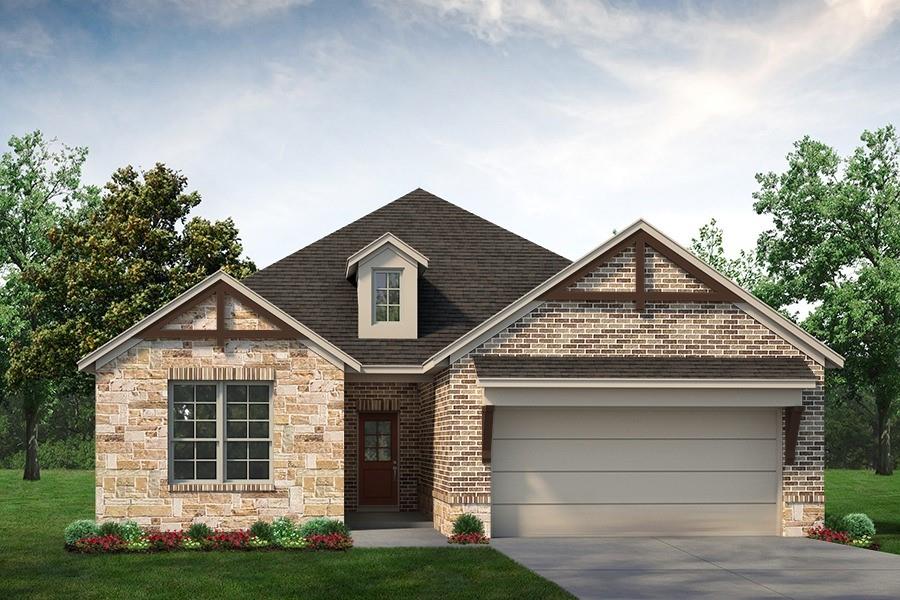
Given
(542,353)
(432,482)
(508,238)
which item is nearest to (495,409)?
(542,353)

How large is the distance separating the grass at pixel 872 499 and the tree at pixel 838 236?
166 inches

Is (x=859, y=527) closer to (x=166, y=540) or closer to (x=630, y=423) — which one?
(x=630, y=423)

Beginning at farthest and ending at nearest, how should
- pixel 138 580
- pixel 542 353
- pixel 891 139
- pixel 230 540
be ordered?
pixel 891 139 → pixel 542 353 → pixel 230 540 → pixel 138 580

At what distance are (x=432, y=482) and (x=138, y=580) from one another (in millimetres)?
8364

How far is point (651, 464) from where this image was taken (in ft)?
69.8

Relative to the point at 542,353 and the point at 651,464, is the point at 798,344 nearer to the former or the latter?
the point at 651,464

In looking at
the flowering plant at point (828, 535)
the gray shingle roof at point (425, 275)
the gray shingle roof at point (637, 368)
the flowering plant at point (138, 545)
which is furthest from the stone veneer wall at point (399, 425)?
the flowering plant at point (828, 535)

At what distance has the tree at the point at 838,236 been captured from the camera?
35.1 m

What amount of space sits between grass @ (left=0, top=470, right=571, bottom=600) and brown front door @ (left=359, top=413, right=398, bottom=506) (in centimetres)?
720

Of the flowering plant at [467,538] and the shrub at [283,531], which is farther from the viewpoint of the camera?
the shrub at [283,531]

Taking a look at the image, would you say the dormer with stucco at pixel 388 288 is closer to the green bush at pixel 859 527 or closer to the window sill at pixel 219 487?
the window sill at pixel 219 487

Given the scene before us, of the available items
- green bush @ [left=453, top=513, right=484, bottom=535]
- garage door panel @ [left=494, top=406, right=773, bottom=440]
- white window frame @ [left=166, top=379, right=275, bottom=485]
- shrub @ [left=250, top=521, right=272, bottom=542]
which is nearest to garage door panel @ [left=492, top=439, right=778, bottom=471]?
garage door panel @ [left=494, top=406, right=773, bottom=440]

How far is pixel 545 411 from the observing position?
832 inches

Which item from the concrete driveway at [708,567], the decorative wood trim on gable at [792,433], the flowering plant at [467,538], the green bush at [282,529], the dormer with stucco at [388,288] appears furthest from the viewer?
the dormer with stucco at [388,288]
